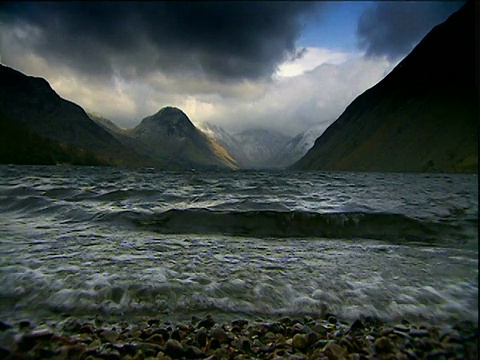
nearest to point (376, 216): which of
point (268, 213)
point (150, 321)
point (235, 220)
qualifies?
point (268, 213)

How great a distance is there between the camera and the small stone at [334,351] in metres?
4.10

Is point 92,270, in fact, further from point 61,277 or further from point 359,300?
point 359,300

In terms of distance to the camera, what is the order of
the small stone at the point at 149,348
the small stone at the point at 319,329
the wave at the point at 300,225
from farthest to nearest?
the wave at the point at 300,225
the small stone at the point at 319,329
the small stone at the point at 149,348

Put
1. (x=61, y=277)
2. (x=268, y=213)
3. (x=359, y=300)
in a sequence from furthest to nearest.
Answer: (x=268, y=213), (x=61, y=277), (x=359, y=300)

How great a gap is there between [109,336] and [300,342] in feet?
9.05

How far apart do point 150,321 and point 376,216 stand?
13208mm

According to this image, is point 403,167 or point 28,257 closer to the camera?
point 28,257

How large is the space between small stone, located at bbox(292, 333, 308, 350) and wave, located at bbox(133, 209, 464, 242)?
774 cm

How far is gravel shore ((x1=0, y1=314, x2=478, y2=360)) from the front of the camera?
4.16m

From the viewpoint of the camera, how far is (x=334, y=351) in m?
4.18

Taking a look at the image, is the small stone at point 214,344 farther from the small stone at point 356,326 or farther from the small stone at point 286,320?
the small stone at point 356,326

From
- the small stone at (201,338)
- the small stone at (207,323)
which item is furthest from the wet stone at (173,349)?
the small stone at (207,323)

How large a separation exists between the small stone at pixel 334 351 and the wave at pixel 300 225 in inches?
317

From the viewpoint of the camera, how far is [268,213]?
16125 mm
